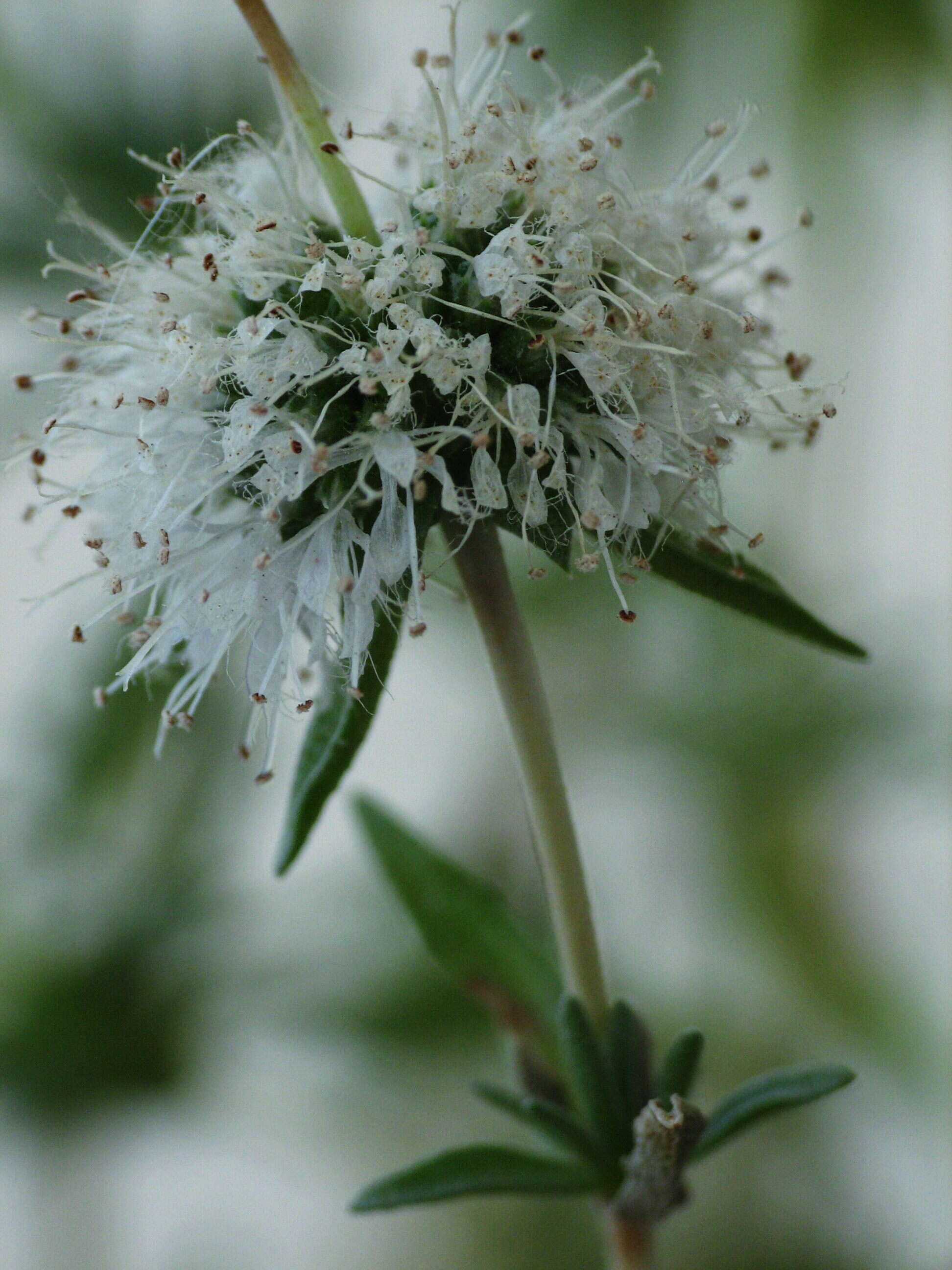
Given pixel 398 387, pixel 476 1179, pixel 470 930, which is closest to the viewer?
pixel 398 387

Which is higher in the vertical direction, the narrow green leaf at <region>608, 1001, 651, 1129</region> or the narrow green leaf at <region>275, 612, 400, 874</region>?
the narrow green leaf at <region>275, 612, 400, 874</region>

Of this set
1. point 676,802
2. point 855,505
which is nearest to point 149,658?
point 676,802

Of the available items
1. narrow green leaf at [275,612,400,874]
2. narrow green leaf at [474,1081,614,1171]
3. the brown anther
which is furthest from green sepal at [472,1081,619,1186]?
the brown anther

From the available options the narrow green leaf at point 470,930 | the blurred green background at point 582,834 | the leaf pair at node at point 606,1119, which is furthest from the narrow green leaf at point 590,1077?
the blurred green background at point 582,834

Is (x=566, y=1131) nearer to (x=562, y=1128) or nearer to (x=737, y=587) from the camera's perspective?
(x=562, y=1128)

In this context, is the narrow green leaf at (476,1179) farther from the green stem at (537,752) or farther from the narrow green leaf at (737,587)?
the narrow green leaf at (737,587)

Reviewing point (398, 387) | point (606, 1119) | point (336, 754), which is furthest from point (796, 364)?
point (606, 1119)

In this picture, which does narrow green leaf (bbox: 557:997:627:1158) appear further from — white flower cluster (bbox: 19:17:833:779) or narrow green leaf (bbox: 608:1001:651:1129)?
white flower cluster (bbox: 19:17:833:779)
